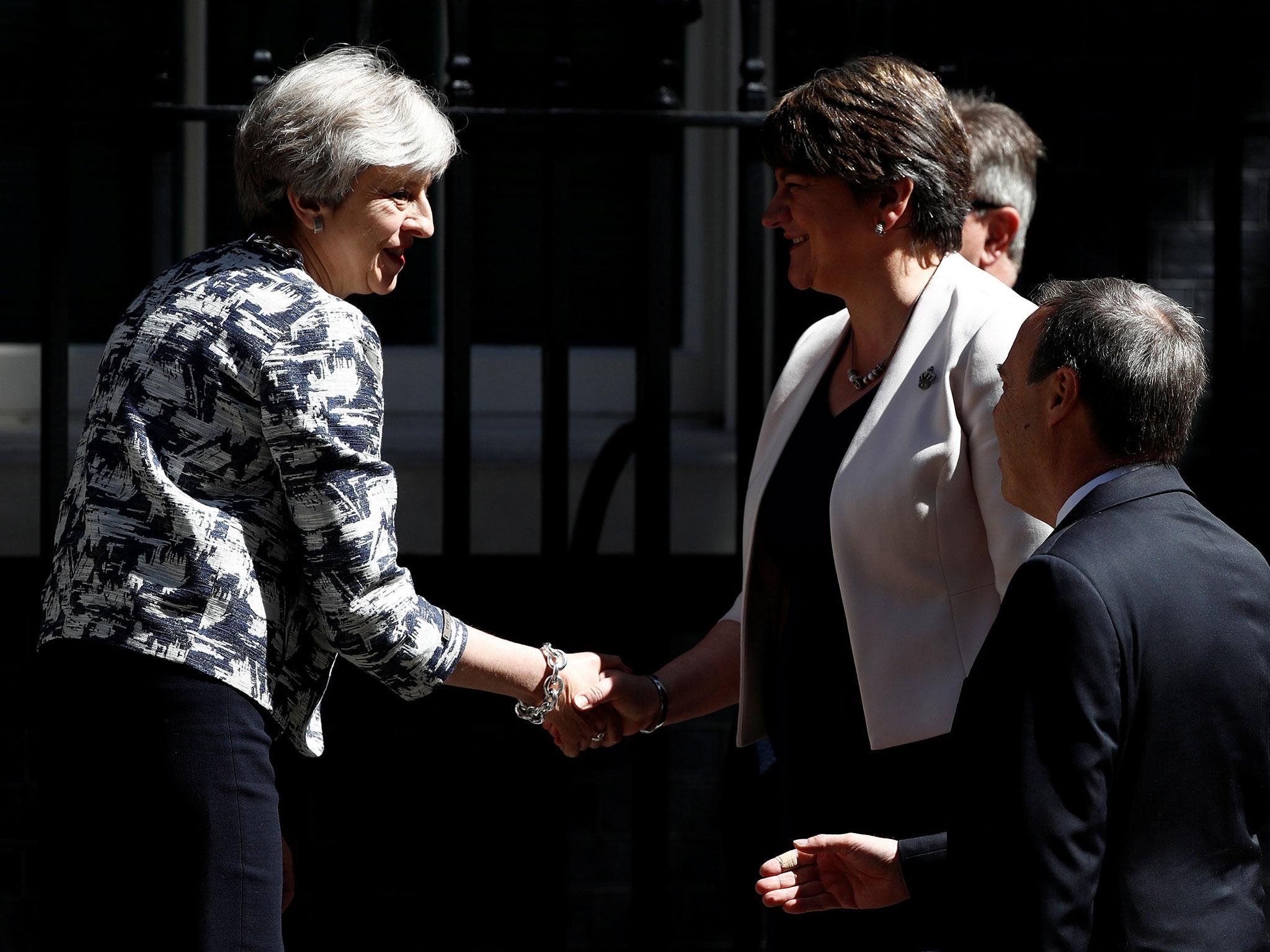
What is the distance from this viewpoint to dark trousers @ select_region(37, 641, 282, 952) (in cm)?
184

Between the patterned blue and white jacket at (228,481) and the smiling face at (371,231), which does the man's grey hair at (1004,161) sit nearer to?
the smiling face at (371,231)

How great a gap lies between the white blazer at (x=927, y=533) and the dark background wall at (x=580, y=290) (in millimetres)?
967

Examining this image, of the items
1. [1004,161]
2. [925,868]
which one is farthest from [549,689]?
[1004,161]

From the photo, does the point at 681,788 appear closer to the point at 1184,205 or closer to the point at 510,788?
the point at 510,788

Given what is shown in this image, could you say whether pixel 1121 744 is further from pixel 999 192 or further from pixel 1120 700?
pixel 999 192

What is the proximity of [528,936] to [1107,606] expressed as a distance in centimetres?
245

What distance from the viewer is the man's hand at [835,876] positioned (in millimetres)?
1754

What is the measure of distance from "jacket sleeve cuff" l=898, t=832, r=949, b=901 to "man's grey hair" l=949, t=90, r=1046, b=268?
56.7 inches

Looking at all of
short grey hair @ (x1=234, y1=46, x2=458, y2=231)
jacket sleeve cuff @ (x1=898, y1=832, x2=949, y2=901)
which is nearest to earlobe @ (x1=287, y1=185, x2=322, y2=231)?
short grey hair @ (x1=234, y1=46, x2=458, y2=231)

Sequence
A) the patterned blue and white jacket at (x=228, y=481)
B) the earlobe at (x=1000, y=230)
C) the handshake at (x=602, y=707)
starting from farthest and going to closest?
the earlobe at (x=1000, y=230), the handshake at (x=602, y=707), the patterned blue and white jacket at (x=228, y=481)

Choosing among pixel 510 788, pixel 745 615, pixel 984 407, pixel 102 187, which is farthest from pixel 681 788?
pixel 102 187

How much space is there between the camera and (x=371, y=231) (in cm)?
212

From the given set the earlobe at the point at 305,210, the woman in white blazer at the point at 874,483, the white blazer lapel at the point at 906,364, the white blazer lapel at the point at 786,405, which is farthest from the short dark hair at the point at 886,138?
the earlobe at the point at 305,210

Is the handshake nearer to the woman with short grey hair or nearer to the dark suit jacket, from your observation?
the woman with short grey hair
